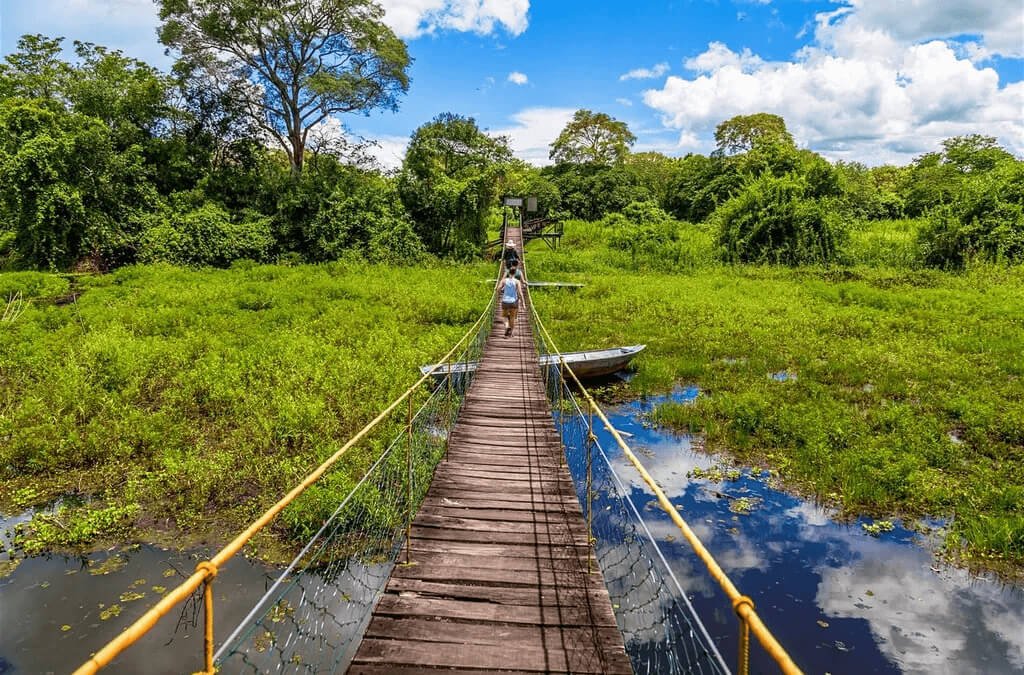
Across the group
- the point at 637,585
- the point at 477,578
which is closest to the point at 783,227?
the point at 637,585

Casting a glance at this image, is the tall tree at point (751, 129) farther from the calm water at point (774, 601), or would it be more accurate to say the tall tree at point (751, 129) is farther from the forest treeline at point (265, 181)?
the calm water at point (774, 601)

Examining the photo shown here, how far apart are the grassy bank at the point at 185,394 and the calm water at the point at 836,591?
441cm

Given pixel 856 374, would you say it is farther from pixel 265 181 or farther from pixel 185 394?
pixel 265 181

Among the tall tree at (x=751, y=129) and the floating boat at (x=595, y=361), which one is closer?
the floating boat at (x=595, y=361)

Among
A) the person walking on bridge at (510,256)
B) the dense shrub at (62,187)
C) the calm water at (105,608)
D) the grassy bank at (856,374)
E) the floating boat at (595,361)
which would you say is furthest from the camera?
the dense shrub at (62,187)

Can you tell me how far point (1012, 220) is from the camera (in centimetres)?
1978

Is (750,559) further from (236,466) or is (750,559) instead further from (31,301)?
(31,301)

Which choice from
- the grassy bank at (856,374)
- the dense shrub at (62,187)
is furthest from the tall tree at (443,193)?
the dense shrub at (62,187)

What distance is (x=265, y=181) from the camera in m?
24.5

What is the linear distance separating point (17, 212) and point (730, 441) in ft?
82.2

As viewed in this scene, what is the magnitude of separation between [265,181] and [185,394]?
18995 mm

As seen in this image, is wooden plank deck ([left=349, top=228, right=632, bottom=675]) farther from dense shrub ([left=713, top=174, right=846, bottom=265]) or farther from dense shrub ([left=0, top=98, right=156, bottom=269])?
dense shrub ([left=713, top=174, right=846, bottom=265])

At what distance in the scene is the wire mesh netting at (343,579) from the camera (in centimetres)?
440

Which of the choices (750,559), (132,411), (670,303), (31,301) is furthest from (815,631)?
(31,301)
